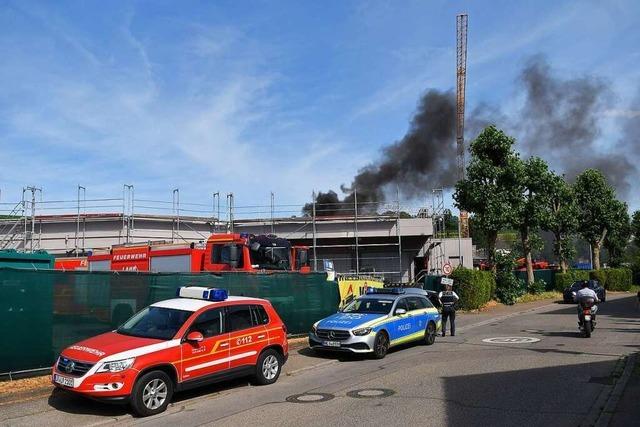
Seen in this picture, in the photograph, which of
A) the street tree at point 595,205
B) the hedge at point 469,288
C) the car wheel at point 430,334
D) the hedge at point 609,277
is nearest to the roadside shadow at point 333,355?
the car wheel at point 430,334

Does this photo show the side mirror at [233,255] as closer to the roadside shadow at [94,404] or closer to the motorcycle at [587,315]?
the roadside shadow at [94,404]

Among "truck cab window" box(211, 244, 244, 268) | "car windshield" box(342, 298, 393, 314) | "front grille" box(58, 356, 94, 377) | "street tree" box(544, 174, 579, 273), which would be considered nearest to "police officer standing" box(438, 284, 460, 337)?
"car windshield" box(342, 298, 393, 314)

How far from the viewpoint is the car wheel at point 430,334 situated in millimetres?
15023

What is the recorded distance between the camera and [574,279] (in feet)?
134

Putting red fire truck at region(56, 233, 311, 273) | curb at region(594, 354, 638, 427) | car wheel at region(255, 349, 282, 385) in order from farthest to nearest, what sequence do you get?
red fire truck at region(56, 233, 311, 273)
car wheel at region(255, 349, 282, 385)
curb at region(594, 354, 638, 427)

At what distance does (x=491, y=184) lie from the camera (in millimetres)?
31984

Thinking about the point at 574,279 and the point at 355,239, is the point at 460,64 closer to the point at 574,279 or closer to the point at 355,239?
the point at 574,279

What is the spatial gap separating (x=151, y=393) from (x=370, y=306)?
712 centimetres

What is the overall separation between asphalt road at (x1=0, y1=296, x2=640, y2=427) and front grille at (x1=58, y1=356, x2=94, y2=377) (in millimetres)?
611

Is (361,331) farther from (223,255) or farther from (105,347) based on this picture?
(105,347)

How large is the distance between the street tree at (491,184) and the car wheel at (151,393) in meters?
25.8

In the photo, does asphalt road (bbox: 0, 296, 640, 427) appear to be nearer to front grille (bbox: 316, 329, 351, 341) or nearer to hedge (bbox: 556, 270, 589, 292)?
front grille (bbox: 316, 329, 351, 341)

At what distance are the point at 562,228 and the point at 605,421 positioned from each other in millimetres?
38586

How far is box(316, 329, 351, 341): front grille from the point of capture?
12.7 m
